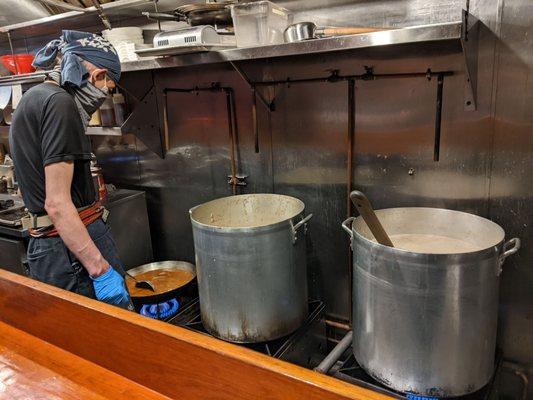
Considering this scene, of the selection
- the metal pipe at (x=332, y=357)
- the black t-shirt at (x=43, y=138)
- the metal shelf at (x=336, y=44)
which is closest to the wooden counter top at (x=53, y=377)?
the black t-shirt at (x=43, y=138)

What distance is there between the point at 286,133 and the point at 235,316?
3.21 feet

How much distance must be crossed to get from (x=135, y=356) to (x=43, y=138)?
38.9 inches

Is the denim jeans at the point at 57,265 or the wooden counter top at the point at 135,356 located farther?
the denim jeans at the point at 57,265

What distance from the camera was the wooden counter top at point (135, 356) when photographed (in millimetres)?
848

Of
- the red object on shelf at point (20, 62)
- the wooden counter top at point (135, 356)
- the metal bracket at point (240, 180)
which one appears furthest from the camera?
the red object on shelf at point (20, 62)

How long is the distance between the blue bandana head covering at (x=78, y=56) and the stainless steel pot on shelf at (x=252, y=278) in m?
0.73

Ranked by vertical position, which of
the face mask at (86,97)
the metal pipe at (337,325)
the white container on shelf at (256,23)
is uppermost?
the white container on shelf at (256,23)

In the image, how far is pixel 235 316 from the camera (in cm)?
180

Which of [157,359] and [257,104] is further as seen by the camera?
[257,104]

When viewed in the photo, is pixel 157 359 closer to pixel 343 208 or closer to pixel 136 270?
pixel 343 208

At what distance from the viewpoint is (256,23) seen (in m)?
1.79

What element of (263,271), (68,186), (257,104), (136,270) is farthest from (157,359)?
(136,270)

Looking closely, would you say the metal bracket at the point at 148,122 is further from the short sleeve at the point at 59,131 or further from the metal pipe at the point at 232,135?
the short sleeve at the point at 59,131

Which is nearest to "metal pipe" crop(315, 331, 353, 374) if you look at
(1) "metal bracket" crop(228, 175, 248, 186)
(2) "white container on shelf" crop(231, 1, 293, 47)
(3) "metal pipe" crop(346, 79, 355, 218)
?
(3) "metal pipe" crop(346, 79, 355, 218)
